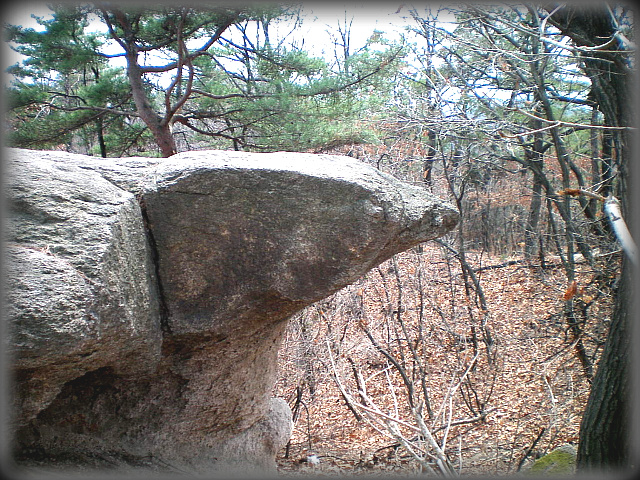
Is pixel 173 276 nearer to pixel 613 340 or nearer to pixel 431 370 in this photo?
pixel 613 340

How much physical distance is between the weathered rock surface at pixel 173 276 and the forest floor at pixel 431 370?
7.55ft

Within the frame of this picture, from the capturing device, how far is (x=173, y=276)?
2551mm

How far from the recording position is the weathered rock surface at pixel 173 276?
6.47 feet

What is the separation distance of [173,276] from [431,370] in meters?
5.04

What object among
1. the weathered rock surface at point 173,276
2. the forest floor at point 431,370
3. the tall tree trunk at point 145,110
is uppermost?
the tall tree trunk at point 145,110

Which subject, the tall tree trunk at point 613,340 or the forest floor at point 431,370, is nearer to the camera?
the tall tree trunk at point 613,340

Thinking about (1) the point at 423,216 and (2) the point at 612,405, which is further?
(2) the point at 612,405

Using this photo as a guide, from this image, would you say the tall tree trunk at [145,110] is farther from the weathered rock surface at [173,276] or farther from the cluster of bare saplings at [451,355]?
the weathered rock surface at [173,276]

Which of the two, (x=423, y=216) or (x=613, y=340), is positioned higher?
(x=423, y=216)

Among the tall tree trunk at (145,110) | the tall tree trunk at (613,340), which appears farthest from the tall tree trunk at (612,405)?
the tall tree trunk at (145,110)

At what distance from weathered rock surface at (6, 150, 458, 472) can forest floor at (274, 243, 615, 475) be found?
7.55ft

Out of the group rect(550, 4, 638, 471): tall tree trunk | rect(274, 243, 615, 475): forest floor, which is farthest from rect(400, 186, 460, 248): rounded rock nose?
rect(274, 243, 615, 475): forest floor

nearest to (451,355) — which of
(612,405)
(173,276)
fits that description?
(612,405)

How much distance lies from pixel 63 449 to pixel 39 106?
5.98 meters
